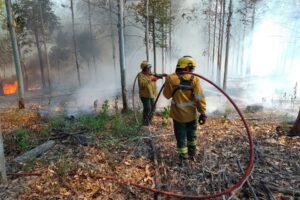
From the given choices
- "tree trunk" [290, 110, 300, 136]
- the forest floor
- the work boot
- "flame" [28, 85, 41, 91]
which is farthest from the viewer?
"flame" [28, 85, 41, 91]

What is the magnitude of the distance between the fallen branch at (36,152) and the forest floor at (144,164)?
5.6 inches

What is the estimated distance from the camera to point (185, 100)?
18.0 ft

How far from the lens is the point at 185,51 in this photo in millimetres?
47312

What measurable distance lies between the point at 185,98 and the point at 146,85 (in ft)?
11.3

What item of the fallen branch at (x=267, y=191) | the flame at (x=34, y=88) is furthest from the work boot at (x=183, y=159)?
the flame at (x=34, y=88)

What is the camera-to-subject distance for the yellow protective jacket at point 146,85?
8.75 metres

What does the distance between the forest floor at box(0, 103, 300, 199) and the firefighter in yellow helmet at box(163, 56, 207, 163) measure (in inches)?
19.9

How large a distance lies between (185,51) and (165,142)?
4210 cm

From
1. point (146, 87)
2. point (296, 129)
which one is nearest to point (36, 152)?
point (146, 87)

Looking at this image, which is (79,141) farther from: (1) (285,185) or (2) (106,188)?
(1) (285,185)

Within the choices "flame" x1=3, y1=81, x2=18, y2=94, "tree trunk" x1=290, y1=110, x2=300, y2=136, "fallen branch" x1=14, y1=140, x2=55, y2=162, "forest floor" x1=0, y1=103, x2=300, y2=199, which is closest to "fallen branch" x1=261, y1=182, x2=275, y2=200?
"forest floor" x1=0, y1=103, x2=300, y2=199

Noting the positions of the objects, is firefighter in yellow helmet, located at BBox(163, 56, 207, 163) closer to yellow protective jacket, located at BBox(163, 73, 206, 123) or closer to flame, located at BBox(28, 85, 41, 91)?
yellow protective jacket, located at BBox(163, 73, 206, 123)

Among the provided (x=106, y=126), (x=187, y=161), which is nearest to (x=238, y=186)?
(x=187, y=161)

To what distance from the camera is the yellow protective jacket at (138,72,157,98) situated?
8.75 m
